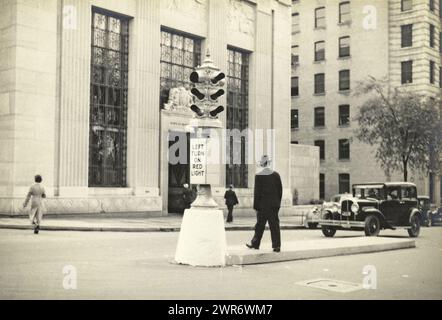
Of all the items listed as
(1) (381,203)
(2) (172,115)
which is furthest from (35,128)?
(1) (381,203)

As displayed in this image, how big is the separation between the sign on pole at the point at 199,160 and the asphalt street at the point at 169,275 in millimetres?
1720

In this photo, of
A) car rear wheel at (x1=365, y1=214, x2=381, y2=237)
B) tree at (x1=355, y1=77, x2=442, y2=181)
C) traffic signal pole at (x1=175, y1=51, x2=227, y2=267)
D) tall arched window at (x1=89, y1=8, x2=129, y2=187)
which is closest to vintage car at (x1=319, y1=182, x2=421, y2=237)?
car rear wheel at (x1=365, y1=214, x2=381, y2=237)

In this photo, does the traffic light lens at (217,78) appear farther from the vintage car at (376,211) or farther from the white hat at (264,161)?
the vintage car at (376,211)

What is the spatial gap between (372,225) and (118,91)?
13411 millimetres

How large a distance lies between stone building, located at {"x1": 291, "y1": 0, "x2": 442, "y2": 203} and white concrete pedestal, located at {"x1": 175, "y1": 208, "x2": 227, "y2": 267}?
1496 inches

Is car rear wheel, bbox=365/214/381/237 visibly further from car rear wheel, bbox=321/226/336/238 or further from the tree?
the tree

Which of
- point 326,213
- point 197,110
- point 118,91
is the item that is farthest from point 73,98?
point 197,110

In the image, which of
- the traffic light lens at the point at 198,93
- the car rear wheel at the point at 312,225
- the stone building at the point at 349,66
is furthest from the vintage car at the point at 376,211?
the stone building at the point at 349,66

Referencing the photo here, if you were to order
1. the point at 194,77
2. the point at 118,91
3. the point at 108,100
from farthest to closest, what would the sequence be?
the point at 118,91 → the point at 108,100 → the point at 194,77

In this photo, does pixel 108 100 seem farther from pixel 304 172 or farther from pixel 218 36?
pixel 304 172

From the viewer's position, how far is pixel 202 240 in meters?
10.8

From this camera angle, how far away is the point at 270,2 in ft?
113

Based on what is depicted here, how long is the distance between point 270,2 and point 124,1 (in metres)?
11.0
